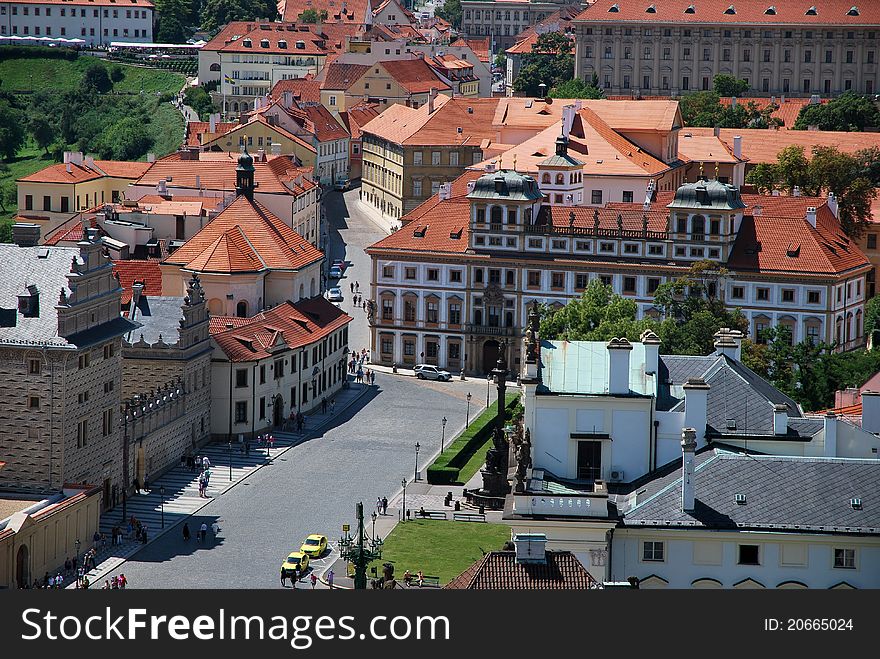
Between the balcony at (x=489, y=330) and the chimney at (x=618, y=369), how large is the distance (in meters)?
58.4

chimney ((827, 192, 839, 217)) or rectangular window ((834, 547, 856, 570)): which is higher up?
chimney ((827, 192, 839, 217))

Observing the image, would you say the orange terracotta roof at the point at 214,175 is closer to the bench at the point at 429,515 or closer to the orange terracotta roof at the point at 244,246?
the orange terracotta roof at the point at 244,246

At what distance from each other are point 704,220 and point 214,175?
36.6m

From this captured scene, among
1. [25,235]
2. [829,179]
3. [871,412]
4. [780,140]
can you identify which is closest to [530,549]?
[871,412]

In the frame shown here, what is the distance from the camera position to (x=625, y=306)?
119 meters

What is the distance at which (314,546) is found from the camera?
92.9 meters

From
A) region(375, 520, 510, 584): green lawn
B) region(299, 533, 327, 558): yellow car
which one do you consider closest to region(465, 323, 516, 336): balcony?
region(375, 520, 510, 584): green lawn

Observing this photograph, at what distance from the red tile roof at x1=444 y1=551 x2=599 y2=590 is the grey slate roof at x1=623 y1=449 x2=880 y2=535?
4320 mm

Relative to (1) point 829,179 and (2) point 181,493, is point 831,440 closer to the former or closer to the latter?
(2) point 181,493

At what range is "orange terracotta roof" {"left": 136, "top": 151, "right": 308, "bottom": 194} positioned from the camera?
496 feet

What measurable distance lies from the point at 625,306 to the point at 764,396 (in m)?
37.5

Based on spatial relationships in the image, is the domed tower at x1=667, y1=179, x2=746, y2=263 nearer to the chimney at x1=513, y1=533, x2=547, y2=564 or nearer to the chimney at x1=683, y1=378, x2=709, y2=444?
the chimney at x1=683, y1=378, x2=709, y2=444
